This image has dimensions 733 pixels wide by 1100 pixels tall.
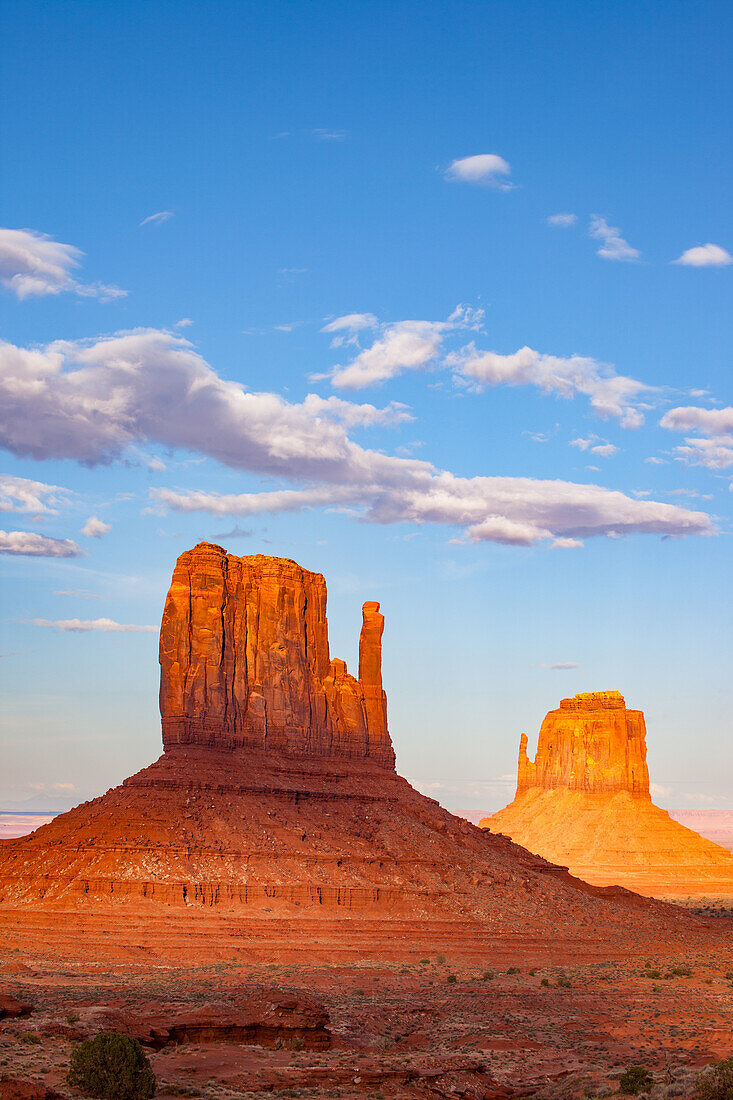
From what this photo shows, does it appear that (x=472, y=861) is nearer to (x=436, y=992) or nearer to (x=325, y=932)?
(x=325, y=932)

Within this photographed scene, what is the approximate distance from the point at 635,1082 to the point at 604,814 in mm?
151718

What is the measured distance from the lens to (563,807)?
185 meters

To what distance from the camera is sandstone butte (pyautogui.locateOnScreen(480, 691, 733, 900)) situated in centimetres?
15712

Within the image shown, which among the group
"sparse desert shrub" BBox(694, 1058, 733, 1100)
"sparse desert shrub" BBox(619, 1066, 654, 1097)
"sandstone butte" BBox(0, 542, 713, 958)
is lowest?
"sparse desert shrub" BBox(619, 1066, 654, 1097)

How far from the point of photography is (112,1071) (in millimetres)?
29188

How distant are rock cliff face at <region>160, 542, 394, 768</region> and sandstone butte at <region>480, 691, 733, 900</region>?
233ft

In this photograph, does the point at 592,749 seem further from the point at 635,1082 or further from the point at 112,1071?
the point at 112,1071

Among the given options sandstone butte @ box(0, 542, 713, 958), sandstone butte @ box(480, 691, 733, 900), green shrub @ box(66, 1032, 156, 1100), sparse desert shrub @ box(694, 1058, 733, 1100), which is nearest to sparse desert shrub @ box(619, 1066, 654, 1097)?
sparse desert shrub @ box(694, 1058, 733, 1100)

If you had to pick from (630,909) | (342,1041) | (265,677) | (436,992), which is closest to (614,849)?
(630,909)

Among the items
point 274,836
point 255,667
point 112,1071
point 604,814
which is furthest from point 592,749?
point 112,1071

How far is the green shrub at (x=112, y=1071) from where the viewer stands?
28922 millimetres

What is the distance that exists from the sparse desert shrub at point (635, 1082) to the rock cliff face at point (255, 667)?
49402mm

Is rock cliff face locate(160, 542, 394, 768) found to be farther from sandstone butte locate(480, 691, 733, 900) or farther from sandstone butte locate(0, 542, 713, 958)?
sandstone butte locate(480, 691, 733, 900)

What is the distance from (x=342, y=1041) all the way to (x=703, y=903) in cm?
10261
